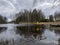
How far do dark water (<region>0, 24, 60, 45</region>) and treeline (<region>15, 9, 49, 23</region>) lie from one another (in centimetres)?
6

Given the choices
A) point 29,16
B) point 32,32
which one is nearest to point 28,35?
point 32,32

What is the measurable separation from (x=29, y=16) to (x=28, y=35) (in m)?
0.16

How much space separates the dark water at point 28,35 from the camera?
97 centimetres

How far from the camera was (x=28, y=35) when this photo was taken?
101 cm

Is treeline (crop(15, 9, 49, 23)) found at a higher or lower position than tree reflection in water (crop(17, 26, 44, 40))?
higher

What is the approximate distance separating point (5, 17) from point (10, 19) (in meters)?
0.04

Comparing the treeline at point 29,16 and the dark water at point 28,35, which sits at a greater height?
the treeline at point 29,16

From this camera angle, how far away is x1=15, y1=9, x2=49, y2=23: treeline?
3.40 feet

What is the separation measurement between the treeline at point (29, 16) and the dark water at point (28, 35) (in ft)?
0.20

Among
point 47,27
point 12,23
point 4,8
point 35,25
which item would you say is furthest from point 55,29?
point 4,8

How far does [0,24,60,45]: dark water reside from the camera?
972mm

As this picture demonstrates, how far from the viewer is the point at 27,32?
3.37ft

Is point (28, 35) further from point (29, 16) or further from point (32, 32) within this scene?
point (29, 16)

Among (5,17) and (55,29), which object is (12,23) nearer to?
(5,17)
